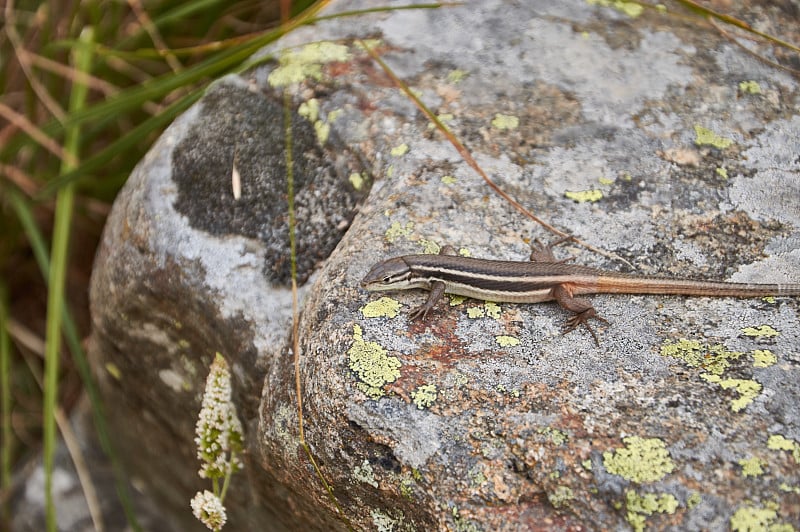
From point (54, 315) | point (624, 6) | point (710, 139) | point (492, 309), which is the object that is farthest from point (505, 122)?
point (54, 315)

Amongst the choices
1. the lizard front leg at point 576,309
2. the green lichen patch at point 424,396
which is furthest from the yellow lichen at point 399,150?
the green lichen patch at point 424,396

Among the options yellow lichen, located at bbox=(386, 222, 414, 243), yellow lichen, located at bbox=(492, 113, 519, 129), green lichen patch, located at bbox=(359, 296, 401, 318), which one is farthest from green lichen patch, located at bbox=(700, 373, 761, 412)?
yellow lichen, located at bbox=(492, 113, 519, 129)

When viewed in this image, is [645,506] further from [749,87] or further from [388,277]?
[749,87]

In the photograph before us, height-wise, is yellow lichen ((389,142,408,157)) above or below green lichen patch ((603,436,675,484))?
above

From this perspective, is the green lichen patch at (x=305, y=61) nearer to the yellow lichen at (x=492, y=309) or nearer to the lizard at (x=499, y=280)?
the lizard at (x=499, y=280)

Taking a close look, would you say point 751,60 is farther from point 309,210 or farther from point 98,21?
point 98,21

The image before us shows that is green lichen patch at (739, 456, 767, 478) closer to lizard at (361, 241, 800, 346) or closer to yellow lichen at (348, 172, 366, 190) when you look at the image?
lizard at (361, 241, 800, 346)
